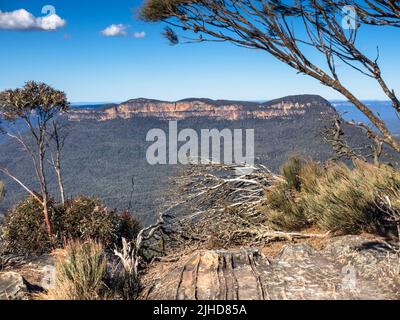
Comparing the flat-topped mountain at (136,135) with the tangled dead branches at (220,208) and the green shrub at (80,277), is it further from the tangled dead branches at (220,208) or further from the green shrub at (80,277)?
the green shrub at (80,277)

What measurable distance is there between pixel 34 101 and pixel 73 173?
67596 mm

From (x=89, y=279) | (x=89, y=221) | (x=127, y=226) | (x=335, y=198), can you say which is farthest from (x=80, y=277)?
(x=127, y=226)

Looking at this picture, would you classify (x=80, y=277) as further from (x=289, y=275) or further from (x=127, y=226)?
Answer: (x=127, y=226)

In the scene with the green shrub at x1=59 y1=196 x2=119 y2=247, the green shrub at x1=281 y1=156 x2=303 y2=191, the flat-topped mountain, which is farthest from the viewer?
the flat-topped mountain

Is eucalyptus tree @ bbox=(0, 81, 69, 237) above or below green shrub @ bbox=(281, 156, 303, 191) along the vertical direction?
above

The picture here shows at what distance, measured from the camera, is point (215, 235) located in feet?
21.7

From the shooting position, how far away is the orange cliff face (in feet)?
282

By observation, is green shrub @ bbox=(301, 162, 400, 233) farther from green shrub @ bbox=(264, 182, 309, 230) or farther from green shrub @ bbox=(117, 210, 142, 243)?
green shrub @ bbox=(117, 210, 142, 243)

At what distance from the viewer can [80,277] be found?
387 centimetres

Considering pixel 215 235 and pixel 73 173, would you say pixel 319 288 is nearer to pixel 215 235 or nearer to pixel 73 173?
pixel 215 235

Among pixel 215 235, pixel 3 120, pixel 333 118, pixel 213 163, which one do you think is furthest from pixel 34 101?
pixel 333 118

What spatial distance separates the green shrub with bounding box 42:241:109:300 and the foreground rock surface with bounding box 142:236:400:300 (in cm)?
49

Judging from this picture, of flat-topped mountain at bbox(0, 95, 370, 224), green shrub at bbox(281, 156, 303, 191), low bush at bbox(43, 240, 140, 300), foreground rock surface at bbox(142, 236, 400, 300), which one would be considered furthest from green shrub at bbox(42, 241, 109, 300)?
flat-topped mountain at bbox(0, 95, 370, 224)

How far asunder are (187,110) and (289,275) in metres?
97.1
